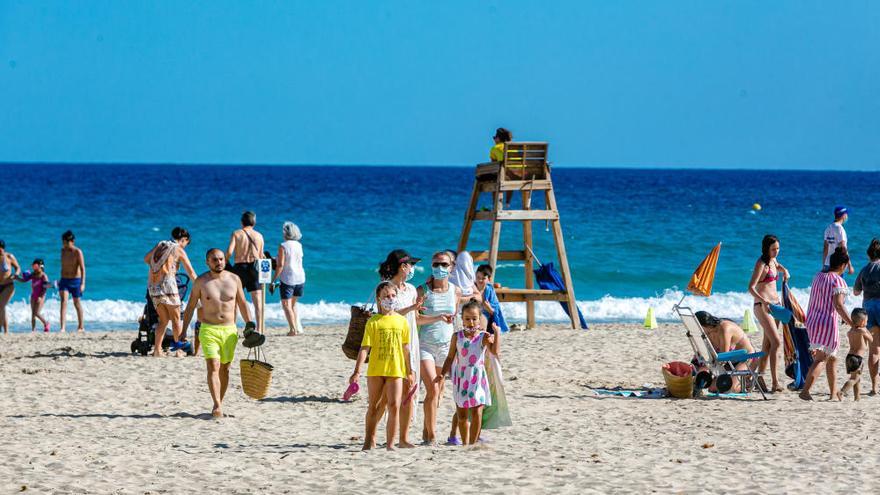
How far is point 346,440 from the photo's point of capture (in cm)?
779

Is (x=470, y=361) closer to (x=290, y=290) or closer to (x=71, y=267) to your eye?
(x=290, y=290)

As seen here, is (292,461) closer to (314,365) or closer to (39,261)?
(314,365)

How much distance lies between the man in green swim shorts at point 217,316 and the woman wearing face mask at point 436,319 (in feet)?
5.62

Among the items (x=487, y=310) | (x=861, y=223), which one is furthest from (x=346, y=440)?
(x=861, y=223)

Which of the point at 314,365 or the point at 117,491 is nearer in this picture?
the point at 117,491

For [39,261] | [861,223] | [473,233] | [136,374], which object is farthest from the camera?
[861,223]

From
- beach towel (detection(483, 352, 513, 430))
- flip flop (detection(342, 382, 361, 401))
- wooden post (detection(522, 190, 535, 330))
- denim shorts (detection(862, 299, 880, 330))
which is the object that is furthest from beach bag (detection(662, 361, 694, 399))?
wooden post (detection(522, 190, 535, 330))

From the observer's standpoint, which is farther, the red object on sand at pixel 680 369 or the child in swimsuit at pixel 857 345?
the red object on sand at pixel 680 369

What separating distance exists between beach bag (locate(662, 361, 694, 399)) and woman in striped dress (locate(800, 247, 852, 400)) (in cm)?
99

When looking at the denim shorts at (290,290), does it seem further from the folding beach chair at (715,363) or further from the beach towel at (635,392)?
the folding beach chair at (715,363)

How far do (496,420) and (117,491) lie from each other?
240 cm

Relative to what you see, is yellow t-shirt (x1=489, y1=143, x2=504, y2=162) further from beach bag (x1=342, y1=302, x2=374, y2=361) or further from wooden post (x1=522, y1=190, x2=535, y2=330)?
beach bag (x1=342, y1=302, x2=374, y2=361)

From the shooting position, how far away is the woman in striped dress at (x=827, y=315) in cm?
911

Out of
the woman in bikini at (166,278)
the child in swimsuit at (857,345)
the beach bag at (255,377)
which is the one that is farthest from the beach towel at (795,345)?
the woman in bikini at (166,278)
